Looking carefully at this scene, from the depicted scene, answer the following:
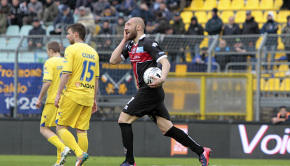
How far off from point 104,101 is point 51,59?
160 inches

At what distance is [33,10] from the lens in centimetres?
2075

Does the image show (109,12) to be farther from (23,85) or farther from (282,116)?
(282,116)

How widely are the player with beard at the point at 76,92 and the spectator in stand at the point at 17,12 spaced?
1207 cm

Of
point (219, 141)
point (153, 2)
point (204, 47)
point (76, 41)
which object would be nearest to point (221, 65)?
point (204, 47)

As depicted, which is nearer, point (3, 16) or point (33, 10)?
point (3, 16)

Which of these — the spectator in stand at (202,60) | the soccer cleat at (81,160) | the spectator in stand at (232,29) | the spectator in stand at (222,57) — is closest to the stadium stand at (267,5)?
the spectator in stand at (232,29)

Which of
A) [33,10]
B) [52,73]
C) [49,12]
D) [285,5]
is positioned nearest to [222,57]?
[52,73]

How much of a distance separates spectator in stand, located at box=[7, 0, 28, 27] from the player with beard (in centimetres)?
1207

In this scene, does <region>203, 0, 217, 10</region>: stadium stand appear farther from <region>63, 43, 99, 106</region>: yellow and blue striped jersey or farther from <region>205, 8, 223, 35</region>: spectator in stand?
<region>63, 43, 99, 106</region>: yellow and blue striped jersey

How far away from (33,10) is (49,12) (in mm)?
678

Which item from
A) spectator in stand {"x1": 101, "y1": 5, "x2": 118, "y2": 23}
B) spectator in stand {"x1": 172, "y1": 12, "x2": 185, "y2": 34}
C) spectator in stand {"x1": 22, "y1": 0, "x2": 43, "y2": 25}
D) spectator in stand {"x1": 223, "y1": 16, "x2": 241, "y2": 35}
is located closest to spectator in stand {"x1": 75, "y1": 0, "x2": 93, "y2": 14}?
spectator in stand {"x1": 22, "y1": 0, "x2": 43, "y2": 25}

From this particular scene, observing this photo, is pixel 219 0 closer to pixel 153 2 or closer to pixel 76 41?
pixel 153 2

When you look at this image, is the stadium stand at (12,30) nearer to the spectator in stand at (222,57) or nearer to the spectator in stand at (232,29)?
the spectator in stand at (232,29)

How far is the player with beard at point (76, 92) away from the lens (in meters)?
8.46
